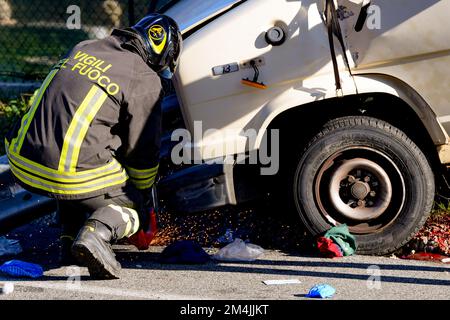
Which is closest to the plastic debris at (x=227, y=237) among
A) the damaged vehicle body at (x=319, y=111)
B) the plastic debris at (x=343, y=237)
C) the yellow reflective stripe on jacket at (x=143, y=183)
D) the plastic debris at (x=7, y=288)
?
the damaged vehicle body at (x=319, y=111)

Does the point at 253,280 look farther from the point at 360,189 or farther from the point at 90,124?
the point at 90,124

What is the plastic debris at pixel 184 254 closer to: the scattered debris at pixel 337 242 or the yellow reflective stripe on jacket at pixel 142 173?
the yellow reflective stripe on jacket at pixel 142 173

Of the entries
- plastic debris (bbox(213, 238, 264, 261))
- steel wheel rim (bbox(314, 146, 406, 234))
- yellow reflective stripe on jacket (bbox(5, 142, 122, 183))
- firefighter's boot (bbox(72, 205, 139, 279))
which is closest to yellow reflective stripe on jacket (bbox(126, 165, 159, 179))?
yellow reflective stripe on jacket (bbox(5, 142, 122, 183))

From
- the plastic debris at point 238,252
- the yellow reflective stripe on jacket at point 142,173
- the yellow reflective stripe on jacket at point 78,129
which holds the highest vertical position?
the yellow reflective stripe on jacket at point 78,129

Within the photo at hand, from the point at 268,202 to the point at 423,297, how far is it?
177 cm

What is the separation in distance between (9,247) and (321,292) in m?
2.48

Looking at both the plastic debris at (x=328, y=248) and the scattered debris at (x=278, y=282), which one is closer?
the scattered debris at (x=278, y=282)

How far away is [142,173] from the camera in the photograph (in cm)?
562

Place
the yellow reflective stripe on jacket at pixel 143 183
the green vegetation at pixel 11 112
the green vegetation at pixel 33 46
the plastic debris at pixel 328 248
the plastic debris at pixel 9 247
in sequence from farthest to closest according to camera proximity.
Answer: the green vegetation at pixel 33 46 → the green vegetation at pixel 11 112 → the plastic debris at pixel 9 247 → the plastic debris at pixel 328 248 → the yellow reflective stripe on jacket at pixel 143 183

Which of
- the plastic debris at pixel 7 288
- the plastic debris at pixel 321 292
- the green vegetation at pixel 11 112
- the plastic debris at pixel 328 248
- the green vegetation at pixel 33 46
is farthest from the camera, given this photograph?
the green vegetation at pixel 33 46

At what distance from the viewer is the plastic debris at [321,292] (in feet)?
16.9

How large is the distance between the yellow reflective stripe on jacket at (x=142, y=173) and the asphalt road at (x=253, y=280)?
2.05 ft

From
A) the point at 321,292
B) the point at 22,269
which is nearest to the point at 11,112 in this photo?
the point at 22,269
